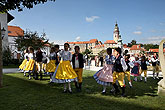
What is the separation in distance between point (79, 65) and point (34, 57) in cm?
509

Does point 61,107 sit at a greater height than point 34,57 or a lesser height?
lesser

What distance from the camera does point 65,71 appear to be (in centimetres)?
597

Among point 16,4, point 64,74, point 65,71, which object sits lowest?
point 64,74

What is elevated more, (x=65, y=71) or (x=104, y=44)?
(x=104, y=44)

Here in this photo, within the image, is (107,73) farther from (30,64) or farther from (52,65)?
(30,64)

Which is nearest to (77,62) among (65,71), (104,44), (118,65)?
(65,71)

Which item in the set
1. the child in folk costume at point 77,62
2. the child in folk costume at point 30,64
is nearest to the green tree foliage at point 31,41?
the child in folk costume at point 30,64

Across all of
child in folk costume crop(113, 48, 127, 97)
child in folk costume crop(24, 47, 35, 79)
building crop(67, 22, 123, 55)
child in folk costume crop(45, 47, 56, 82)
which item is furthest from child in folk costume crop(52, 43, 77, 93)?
building crop(67, 22, 123, 55)

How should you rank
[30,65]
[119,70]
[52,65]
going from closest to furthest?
1. [119,70]
2. [52,65]
3. [30,65]

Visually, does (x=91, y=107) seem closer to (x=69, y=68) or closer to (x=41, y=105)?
(x=41, y=105)

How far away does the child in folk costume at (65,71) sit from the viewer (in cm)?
586

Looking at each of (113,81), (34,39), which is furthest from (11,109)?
(34,39)

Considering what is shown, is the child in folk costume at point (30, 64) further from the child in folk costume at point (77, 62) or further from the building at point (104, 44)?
the building at point (104, 44)

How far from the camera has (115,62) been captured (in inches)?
227
